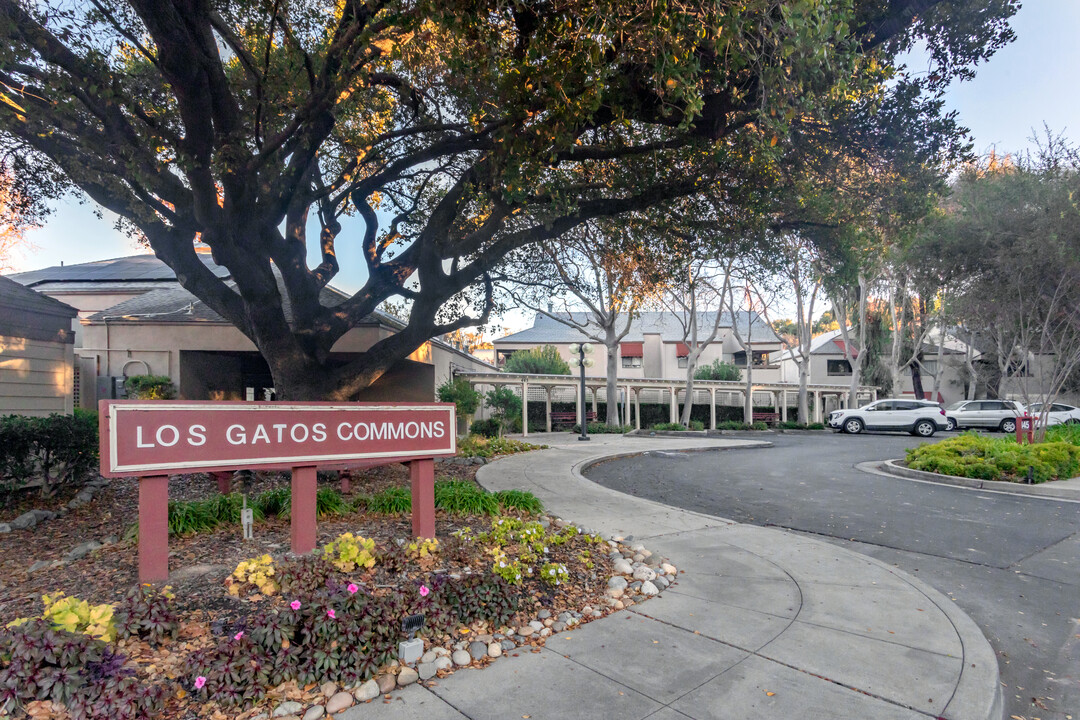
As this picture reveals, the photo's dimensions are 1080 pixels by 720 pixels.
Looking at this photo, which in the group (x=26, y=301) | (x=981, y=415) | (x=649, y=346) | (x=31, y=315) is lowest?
(x=981, y=415)

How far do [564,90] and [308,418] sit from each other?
4.32 m

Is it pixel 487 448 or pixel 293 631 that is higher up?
pixel 293 631

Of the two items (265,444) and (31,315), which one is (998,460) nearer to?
(265,444)

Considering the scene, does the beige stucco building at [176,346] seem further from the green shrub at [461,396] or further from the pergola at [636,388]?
the pergola at [636,388]

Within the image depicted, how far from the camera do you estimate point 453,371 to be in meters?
20.5

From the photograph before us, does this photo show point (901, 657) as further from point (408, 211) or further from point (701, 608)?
point (408, 211)

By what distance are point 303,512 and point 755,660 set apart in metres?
3.51

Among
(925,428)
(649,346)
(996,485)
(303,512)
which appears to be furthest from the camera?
(649,346)

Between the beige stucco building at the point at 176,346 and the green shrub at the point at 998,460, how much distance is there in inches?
490

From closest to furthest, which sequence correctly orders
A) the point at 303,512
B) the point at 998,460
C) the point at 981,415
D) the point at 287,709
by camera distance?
1. the point at 287,709
2. the point at 303,512
3. the point at 998,460
4. the point at 981,415

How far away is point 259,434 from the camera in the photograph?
4523 millimetres

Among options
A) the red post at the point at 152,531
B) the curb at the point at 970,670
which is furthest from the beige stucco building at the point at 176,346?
the curb at the point at 970,670

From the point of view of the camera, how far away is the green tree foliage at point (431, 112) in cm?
616

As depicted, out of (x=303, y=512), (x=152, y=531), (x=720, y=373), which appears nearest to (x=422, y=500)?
(x=303, y=512)
